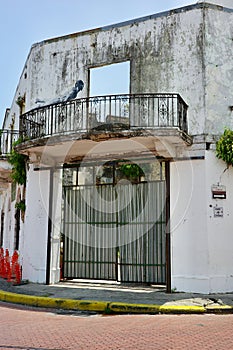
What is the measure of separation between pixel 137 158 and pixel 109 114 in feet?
4.66

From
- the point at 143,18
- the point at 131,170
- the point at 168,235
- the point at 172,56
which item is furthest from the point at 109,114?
the point at 168,235

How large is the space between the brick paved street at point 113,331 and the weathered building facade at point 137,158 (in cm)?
276

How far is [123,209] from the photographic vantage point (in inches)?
460

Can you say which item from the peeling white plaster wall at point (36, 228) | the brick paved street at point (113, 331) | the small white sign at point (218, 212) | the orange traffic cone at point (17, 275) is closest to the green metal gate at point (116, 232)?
the peeling white plaster wall at point (36, 228)

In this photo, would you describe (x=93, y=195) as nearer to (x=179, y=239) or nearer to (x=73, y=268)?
(x=73, y=268)

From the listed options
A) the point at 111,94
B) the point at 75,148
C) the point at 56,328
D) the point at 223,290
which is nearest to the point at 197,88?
the point at 111,94

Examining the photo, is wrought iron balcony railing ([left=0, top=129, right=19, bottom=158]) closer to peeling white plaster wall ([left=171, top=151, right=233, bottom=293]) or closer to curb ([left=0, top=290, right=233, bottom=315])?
peeling white plaster wall ([left=171, top=151, right=233, bottom=293])

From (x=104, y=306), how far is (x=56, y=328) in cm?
192

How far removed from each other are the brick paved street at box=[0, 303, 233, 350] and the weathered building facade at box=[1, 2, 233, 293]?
9.07 feet

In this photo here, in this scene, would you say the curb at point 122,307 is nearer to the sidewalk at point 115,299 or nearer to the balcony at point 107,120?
the sidewalk at point 115,299

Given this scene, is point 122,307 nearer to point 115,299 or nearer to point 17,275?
point 115,299

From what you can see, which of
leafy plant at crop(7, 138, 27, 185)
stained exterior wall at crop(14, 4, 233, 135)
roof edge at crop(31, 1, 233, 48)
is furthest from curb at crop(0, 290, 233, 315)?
roof edge at crop(31, 1, 233, 48)

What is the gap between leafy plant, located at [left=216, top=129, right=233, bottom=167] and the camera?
10164mm

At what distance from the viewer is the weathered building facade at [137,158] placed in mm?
10211
